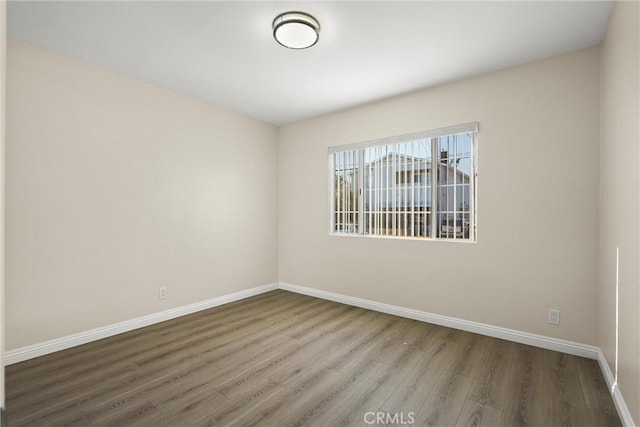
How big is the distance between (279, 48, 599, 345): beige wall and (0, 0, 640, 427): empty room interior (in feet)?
0.06

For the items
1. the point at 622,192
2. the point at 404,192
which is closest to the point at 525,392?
the point at 622,192

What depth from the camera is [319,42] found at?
2.65 meters

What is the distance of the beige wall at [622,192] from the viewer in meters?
1.69

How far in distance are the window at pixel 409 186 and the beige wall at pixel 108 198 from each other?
4.98 feet

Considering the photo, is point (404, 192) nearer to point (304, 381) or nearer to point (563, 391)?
point (563, 391)

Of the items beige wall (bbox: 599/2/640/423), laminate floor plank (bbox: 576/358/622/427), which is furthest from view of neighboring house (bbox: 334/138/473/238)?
laminate floor plank (bbox: 576/358/622/427)

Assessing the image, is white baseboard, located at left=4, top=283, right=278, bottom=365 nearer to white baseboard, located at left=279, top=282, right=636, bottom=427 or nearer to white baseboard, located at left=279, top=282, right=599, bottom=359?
white baseboard, located at left=279, top=282, right=599, bottom=359

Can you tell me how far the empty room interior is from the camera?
2076 mm

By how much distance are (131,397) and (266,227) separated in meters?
3.00

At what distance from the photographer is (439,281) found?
3.47 m

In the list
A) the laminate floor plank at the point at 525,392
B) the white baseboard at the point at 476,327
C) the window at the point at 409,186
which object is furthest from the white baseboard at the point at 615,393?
the window at the point at 409,186

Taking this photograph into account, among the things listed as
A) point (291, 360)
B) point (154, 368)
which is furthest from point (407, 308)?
point (154, 368)

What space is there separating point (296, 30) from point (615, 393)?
3350 millimetres

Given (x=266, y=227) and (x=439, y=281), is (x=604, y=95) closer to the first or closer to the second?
(x=439, y=281)
